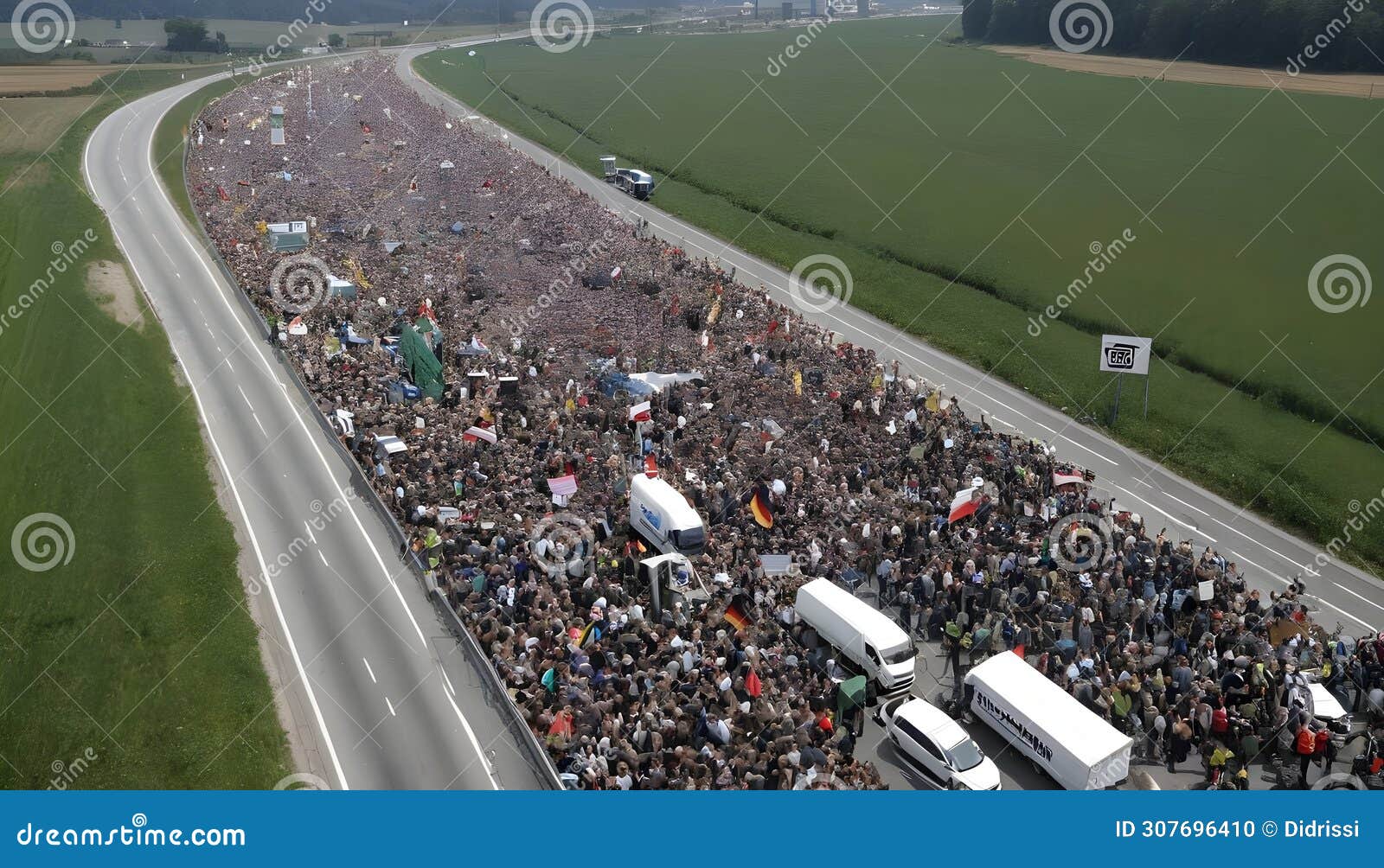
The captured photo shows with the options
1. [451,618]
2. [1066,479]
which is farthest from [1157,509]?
[451,618]

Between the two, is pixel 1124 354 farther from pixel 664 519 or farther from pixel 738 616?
pixel 738 616

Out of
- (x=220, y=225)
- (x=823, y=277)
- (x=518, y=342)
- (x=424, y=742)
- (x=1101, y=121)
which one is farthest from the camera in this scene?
(x=1101, y=121)

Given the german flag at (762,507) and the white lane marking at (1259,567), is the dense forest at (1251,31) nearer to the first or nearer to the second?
the white lane marking at (1259,567)

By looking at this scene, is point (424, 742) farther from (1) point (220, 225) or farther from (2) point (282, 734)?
(1) point (220, 225)

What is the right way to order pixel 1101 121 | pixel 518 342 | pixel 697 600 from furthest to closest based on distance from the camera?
pixel 1101 121 → pixel 518 342 → pixel 697 600

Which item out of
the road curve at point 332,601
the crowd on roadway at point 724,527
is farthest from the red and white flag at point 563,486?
the road curve at point 332,601

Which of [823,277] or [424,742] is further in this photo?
[823,277]

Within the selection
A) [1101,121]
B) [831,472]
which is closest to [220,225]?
[831,472]
